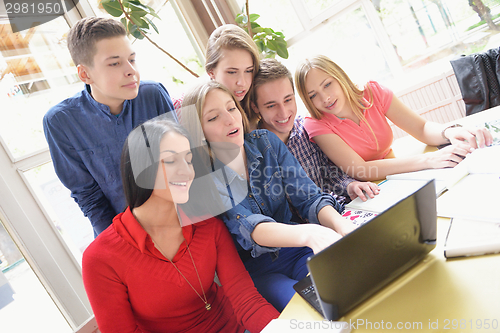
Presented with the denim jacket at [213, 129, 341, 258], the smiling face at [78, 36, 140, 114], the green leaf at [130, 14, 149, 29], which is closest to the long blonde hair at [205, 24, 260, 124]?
the denim jacket at [213, 129, 341, 258]

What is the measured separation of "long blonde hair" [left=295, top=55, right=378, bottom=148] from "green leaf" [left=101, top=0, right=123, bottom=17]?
4.27 ft

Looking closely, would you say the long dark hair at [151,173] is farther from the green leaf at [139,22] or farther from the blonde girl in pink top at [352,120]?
the green leaf at [139,22]

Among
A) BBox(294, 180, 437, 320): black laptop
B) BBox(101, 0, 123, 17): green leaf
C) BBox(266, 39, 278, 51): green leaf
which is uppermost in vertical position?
BBox(101, 0, 123, 17): green leaf

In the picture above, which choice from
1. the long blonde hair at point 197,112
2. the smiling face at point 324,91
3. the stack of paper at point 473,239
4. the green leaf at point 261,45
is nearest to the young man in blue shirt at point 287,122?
the smiling face at point 324,91

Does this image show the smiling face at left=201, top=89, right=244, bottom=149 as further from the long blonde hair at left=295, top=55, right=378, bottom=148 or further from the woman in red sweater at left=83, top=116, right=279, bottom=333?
the long blonde hair at left=295, top=55, right=378, bottom=148

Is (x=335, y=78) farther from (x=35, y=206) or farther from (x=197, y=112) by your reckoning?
(x=35, y=206)

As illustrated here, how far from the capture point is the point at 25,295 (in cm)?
162

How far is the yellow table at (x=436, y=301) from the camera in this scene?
1.63 ft

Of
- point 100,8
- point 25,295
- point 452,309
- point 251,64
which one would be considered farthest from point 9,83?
point 452,309

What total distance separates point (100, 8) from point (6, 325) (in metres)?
2.07

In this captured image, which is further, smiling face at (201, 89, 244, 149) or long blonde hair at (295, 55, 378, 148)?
long blonde hair at (295, 55, 378, 148)

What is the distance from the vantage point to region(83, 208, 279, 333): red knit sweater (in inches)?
34.8

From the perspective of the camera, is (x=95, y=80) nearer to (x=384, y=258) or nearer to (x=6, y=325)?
(x=384, y=258)

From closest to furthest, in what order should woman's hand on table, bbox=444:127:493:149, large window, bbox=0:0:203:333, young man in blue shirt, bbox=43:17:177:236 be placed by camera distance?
woman's hand on table, bbox=444:127:493:149, young man in blue shirt, bbox=43:17:177:236, large window, bbox=0:0:203:333
